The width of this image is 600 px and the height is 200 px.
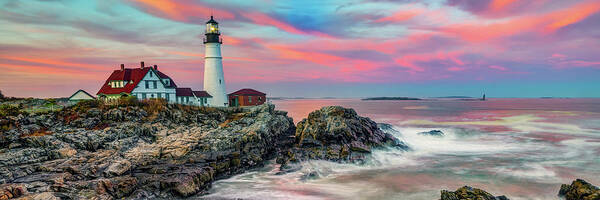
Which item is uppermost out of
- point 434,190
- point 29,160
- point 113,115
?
point 113,115

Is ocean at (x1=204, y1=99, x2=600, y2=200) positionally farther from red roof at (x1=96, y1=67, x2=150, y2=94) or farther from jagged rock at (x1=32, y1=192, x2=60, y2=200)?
red roof at (x1=96, y1=67, x2=150, y2=94)

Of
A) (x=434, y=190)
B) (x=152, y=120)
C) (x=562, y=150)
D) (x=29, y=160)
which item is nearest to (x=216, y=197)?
(x=29, y=160)

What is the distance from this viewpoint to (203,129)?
17391mm

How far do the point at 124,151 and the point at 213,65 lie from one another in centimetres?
1755

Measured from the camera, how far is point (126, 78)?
86.9 feet

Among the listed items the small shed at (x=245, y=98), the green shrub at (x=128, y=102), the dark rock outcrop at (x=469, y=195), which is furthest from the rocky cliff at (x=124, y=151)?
the small shed at (x=245, y=98)

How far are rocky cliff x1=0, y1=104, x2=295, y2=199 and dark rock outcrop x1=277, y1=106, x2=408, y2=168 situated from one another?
1717 millimetres

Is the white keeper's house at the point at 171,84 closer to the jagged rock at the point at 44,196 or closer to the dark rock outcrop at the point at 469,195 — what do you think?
the jagged rock at the point at 44,196

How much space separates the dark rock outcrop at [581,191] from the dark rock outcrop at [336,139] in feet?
24.8

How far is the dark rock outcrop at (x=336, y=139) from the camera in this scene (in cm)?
1483

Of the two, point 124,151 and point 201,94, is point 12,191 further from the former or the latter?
point 201,94

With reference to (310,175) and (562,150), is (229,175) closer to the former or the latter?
(310,175)

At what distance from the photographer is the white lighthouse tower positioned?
97.9 feet

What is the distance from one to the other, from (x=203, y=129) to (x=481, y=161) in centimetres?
1481
